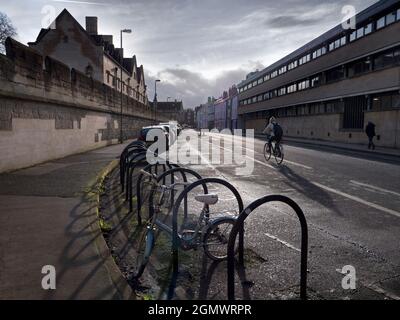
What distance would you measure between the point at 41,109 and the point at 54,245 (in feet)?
30.8

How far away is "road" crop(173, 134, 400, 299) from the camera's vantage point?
12.5ft

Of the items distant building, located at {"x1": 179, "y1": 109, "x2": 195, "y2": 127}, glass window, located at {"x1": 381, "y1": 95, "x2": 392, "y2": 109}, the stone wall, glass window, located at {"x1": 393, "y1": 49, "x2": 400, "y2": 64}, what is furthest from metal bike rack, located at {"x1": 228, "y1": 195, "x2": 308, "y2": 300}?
distant building, located at {"x1": 179, "y1": 109, "x2": 195, "y2": 127}

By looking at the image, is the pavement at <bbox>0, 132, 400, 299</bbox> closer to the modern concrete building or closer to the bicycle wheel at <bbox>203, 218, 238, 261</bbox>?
the bicycle wheel at <bbox>203, 218, 238, 261</bbox>

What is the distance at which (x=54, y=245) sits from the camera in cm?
454

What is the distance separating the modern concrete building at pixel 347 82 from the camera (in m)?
26.4

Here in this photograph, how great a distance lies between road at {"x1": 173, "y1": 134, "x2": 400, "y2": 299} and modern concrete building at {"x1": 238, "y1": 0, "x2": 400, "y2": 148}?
62.4 ft

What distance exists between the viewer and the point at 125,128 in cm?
3114

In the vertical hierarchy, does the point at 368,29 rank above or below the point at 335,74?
above

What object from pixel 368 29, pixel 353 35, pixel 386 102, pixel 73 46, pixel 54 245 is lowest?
pixel 54 245

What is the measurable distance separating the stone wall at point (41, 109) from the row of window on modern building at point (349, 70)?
71.1 feet

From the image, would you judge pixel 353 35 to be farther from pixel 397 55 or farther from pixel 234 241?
pixel 234 241

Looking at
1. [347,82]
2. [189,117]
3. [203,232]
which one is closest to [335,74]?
[347,82]
